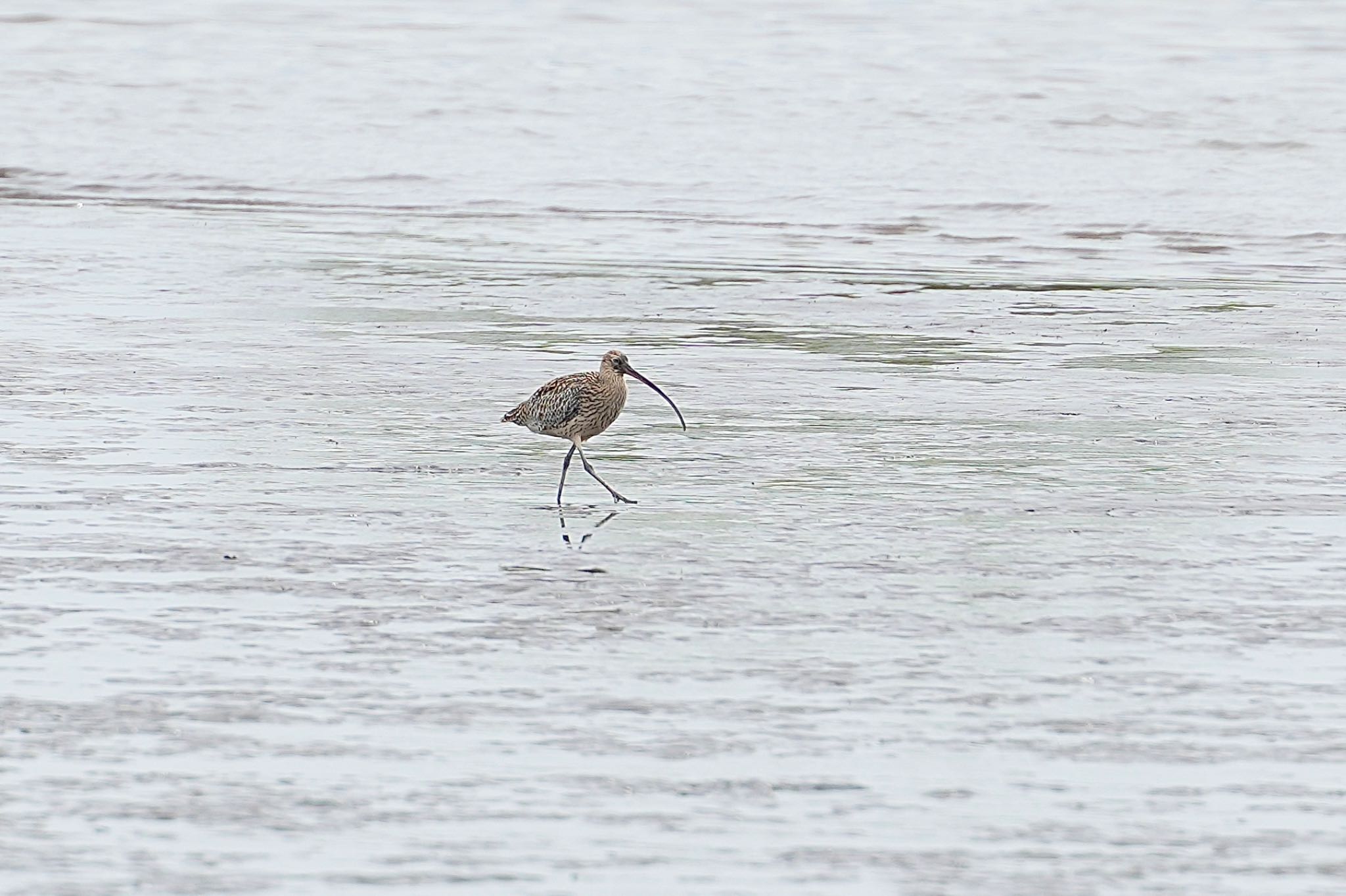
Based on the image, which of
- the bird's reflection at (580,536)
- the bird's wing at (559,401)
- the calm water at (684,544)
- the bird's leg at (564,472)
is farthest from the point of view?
the bird's wing at (559,401)

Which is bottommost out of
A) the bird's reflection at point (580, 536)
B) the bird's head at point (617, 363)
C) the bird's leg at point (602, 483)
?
the bird's leg at point (602, 483)

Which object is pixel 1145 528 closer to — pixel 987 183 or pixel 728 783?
pixel 728 783

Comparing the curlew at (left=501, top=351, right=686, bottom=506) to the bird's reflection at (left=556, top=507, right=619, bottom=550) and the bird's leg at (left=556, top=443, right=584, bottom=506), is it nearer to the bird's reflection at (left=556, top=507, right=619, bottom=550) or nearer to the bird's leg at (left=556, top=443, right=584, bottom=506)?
the bird's leg at (left=556, top=443, right=584, bottom=506)

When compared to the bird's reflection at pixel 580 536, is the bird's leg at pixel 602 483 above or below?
below

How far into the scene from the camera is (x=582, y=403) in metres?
9.87

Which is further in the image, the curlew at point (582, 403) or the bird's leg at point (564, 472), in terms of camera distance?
the curlew at point (582, 403)

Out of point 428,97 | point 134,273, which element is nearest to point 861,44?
point 428,97

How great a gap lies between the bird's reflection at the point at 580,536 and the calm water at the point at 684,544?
0.03m

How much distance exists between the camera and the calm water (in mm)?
5688

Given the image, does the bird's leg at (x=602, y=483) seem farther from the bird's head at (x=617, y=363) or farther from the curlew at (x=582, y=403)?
the bird's head at (x=617, y=363)

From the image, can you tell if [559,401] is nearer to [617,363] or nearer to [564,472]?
[617,363]

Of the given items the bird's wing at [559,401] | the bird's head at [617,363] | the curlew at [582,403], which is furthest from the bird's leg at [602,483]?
the bird's head at [617,363]

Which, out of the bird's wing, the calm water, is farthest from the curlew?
the calm water

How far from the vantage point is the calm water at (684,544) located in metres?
5.69
